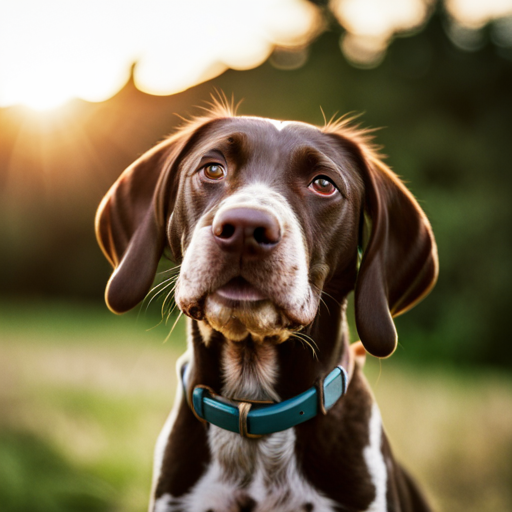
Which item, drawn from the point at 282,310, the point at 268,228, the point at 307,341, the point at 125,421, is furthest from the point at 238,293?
the point at 125,421

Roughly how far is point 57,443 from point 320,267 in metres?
3.55

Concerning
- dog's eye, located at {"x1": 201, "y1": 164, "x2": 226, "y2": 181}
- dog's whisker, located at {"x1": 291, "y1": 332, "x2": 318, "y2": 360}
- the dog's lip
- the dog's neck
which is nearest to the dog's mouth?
the dog's lip

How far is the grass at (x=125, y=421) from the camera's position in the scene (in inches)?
172

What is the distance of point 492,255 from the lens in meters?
9.41

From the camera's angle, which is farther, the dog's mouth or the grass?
the grass

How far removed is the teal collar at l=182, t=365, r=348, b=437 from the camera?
2.33 m

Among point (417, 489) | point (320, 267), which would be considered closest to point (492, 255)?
point (417, 489)

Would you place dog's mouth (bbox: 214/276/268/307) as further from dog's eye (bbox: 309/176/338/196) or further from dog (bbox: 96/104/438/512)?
dog's eye (bbox: 309/176/338/196)

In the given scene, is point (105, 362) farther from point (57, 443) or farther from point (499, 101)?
point (499, 101)

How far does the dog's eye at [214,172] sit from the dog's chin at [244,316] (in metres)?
0.62

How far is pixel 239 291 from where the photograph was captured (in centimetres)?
212

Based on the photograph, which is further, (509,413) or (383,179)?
(509,413)

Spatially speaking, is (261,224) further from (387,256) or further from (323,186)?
(387,256)

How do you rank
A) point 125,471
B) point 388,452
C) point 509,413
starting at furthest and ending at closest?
point 509,413
point 125,471
point 388,452
